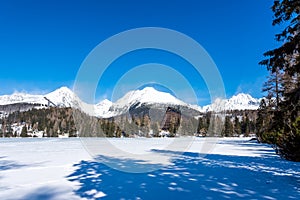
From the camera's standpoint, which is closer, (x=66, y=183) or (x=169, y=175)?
(x=66, y=183)

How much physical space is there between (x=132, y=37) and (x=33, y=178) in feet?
51.3

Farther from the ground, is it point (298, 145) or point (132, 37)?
point (132, 37)

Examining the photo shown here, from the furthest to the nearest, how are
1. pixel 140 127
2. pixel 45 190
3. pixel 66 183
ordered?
pixel 140 127 < pixel 66 183 < pixel 45 190

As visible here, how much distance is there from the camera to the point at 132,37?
21094 mm

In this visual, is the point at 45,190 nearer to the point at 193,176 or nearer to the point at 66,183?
the point at 66,183

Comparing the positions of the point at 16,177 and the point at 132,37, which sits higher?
the point at 132,37

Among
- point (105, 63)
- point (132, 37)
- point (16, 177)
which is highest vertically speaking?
point (132, 37)

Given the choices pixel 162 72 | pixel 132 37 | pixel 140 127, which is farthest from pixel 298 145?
pixel 140 127

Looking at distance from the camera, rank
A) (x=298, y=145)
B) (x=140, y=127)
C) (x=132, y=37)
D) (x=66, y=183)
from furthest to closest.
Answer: (x=140, y=127), (x=132, y=37), (x=298, y=145), (x=66, y=183)

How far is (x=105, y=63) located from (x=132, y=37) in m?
4.18

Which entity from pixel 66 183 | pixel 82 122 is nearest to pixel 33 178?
pixel 66 183

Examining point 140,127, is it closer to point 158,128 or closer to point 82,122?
point 158,128

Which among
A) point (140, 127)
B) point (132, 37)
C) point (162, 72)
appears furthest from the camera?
point (140, 127)

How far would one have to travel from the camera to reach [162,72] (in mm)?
26875
